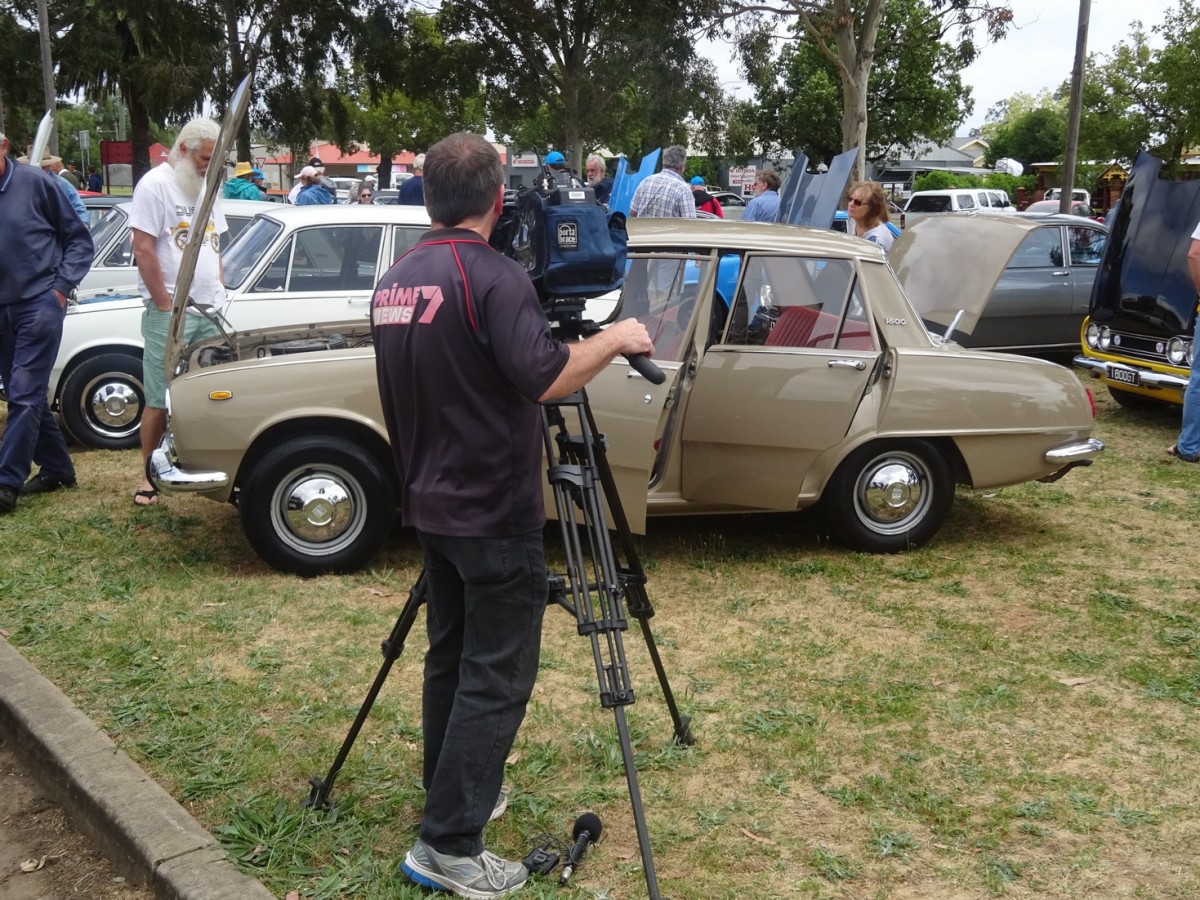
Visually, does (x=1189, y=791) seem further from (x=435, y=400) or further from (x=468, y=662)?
(x=435, y=400)

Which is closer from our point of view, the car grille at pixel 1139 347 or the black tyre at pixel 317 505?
the black tyre at pixel 317 505

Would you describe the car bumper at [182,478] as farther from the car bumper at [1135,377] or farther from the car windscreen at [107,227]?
the car bumper at [1135,377]

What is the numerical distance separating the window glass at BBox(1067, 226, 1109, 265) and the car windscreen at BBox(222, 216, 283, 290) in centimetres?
833

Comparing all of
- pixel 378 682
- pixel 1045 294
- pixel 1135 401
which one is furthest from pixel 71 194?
pixel 1045 294

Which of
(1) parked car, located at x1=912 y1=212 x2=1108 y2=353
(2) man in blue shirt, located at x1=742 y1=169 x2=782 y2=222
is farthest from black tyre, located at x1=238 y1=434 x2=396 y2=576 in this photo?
(1) parked car, located at x1=912 y1=212 x2=1108 y2=353

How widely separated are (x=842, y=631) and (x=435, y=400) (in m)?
2.77

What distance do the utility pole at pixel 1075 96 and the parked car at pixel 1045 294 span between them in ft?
23.9

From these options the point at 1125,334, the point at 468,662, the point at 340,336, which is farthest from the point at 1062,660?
the point at 1125,334

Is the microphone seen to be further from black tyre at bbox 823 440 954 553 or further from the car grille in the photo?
the car grille

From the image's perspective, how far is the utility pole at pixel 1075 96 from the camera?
719 inches

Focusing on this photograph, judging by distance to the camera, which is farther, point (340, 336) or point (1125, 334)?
point (1125, 334)

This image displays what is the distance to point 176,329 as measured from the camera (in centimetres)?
602

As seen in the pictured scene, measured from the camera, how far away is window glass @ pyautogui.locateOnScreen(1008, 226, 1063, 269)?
40.4 ft

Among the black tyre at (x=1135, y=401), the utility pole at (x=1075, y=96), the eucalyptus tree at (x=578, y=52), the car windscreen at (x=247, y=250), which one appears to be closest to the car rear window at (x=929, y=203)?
the eucalyptus tree at (x=578, y=52)
